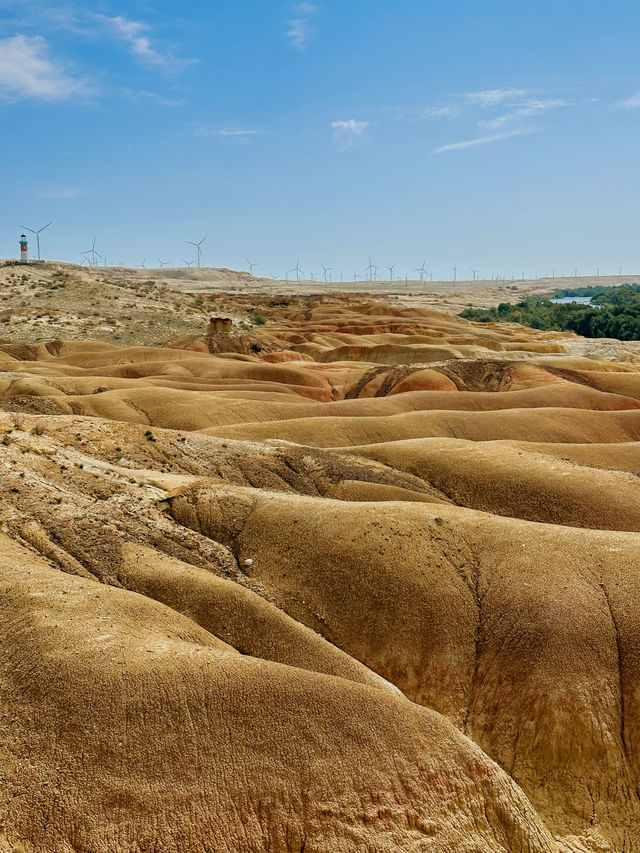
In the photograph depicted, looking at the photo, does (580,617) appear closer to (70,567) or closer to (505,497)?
(505,497)

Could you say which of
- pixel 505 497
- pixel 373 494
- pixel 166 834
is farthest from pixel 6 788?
pixel 505 497

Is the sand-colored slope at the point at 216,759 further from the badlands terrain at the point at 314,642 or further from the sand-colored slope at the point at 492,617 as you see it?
the sand-colored slope at the point at 492,617

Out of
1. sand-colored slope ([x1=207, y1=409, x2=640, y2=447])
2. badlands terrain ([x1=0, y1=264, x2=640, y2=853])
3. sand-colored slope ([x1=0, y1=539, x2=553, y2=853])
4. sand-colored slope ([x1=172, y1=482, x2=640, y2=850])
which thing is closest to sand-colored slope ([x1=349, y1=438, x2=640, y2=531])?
badlands terrain ([x1=0, y1=264, x2=640, y2=853])

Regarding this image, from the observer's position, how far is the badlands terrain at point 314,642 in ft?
32.3

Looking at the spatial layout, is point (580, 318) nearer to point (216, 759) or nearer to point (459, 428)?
point (459, 428)

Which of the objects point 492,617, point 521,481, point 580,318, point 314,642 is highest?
point 580,318

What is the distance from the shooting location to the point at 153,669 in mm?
10938

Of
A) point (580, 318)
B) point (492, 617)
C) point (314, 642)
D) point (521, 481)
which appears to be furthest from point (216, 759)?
point (580, 318)

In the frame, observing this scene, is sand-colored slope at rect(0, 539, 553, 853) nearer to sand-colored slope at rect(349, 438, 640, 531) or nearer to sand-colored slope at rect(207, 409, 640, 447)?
sand-colored slope at rect(349, 438, 640, 531)

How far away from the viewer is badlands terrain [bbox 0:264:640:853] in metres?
9.85

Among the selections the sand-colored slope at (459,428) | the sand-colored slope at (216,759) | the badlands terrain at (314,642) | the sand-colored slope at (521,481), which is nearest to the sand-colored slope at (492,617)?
the badlands terrain at (314,642)

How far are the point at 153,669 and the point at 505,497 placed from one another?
1335 cm

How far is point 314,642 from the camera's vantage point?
45.7 feet

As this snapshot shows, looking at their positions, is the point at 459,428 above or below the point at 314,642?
above
